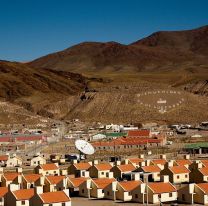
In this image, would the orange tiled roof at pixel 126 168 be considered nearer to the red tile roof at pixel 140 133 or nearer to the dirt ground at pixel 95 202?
the dirt ground at pixel 95 202

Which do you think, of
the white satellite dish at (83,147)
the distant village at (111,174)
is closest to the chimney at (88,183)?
the distant village at (111,174)

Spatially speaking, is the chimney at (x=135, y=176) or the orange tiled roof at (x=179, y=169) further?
the orange tiled roof at (x=179, y=169)

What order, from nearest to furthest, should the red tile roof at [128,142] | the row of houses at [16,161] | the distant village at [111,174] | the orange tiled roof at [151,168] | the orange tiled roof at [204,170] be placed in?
1. the distant village at [111,174]
2. the orange tiled roof at [204,170]
3. the orange tiled roof at [151,168]
4. the row of houses at [16,161]
5. the red tile roof at [128,142]

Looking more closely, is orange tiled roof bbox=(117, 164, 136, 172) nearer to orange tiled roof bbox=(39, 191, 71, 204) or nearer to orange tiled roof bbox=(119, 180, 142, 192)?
orange tiled roof bbox=(119, 180, 142, 192)

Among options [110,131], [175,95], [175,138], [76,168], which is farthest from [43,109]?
[76,168]

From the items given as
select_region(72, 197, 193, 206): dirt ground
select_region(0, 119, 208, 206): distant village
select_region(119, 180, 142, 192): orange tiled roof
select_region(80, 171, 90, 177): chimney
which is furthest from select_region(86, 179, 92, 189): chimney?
select_region(80, 171, 90, 177): chimney

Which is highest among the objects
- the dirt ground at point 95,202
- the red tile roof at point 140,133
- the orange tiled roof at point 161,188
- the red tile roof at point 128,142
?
the red tile roof at point 140,133

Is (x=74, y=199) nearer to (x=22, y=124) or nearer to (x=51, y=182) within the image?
(x=51, y=182)

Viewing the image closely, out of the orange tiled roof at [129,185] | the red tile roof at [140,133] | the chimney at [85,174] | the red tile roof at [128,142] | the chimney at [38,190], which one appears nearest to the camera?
the chimney at [38,190]
